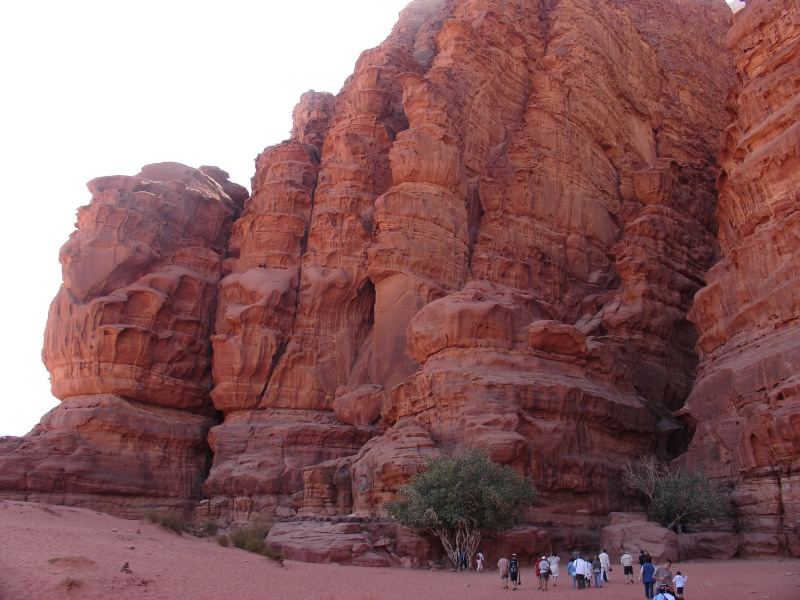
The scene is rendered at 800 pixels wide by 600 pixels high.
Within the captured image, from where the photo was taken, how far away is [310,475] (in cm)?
3372

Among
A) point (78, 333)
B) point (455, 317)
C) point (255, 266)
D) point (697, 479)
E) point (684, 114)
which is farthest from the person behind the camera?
point (684, 114)

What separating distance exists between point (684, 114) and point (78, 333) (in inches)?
1839

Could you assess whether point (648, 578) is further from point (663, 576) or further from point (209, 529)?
point (209, 529)

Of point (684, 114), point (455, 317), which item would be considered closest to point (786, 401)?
point (455, 317)

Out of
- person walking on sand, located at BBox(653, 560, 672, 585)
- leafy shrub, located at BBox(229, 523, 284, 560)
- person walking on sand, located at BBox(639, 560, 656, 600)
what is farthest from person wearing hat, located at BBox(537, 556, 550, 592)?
leafy shrub, located at BBox(229, 523, 284, 560)

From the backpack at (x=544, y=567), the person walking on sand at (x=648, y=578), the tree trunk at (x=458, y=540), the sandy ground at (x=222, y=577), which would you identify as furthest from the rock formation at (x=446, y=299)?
the person walking on sand at (x=648, y=578)

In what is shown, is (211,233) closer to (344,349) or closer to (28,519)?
(344,349)

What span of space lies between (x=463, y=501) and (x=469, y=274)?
67.6ft

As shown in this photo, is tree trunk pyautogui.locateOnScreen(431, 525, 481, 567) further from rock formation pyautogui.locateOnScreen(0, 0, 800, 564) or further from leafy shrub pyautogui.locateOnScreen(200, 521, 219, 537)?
leafy shrub pyautogui.locateOnScreen(200, 521, 219, 537)

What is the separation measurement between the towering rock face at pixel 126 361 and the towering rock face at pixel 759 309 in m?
26.2

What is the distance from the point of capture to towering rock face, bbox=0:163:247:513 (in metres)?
38.5

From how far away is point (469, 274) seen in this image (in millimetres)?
43844

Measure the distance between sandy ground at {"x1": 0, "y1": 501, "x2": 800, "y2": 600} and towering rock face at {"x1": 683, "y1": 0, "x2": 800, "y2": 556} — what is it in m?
2.81

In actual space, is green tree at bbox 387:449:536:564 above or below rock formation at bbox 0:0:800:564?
below
